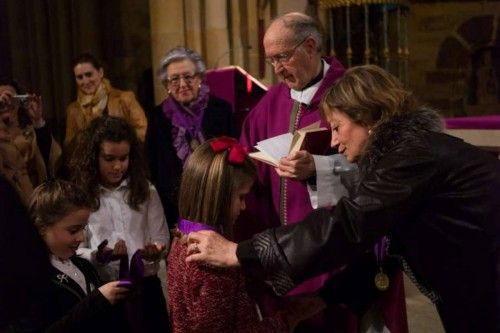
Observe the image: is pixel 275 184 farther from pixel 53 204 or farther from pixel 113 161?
pixel 53 204

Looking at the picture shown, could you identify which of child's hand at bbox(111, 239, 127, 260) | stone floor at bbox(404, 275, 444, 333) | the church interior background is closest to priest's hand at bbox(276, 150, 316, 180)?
child's hand at bbox(111, 239, 127, 260)

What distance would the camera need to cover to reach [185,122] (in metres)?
4.25

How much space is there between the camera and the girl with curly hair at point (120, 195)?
3131 mm

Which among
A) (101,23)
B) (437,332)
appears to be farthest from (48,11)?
(437,332)

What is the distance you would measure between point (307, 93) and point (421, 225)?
1.32 m

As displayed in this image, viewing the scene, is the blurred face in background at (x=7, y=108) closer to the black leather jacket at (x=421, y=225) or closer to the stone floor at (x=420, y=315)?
the black leather jacket at (x=421, y=225)

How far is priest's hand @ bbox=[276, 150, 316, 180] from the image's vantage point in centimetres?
272

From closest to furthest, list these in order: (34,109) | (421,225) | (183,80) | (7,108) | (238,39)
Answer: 1. (421,225)
2. (7,108)
3. (34,109)
4. (183,80)
5. (238,39)

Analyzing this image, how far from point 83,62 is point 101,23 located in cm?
304

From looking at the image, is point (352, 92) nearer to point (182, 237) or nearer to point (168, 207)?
point (182, 237)

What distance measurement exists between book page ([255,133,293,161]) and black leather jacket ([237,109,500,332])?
29.7 inches

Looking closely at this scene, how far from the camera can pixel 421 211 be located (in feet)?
6.59

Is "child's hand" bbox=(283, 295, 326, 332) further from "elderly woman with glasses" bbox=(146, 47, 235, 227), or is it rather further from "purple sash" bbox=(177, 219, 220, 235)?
"elderly woman with glasses" bbox=(146, 47, 235, 227)

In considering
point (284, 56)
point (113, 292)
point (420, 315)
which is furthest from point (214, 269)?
point (420, 315)
